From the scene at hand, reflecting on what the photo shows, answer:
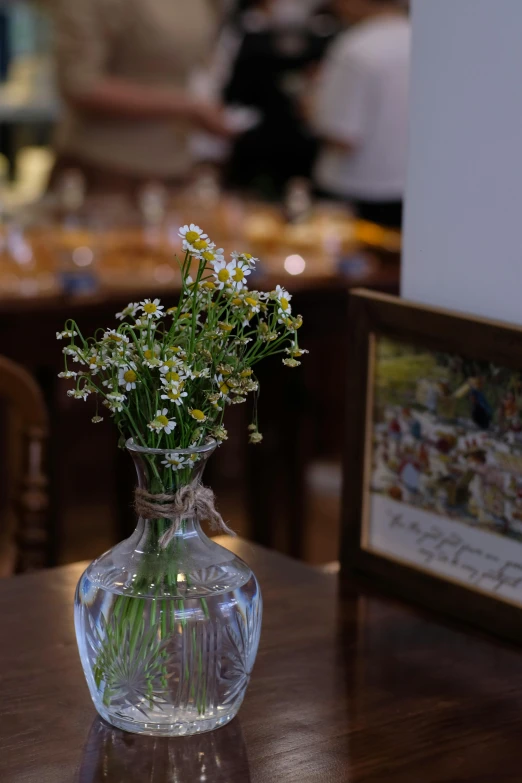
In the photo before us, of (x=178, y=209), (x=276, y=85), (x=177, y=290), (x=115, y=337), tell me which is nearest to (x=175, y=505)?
(x=115, y=337)

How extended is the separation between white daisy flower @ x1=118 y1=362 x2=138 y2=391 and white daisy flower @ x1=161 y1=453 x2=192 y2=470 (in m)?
0.06

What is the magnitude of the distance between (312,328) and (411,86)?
5.73 feet

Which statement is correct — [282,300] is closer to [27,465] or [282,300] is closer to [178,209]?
[27,465]

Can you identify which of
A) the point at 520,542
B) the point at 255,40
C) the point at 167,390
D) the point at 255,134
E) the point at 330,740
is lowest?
the point at 330,740

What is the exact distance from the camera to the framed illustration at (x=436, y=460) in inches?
46.1

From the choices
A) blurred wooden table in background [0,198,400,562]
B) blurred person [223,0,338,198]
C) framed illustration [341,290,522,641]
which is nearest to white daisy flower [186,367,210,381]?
framed illustration [341,290,522,641]

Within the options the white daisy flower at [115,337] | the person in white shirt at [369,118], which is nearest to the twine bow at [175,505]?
the white daisy flower at [115,337]

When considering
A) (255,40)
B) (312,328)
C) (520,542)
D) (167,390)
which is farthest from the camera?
(255,40)

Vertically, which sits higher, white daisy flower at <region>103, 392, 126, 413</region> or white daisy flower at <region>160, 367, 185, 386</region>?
white daisy flower at <region>160, 367, 185, 386</region>

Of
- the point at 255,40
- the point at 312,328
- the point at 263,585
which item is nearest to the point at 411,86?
the point at 263,585

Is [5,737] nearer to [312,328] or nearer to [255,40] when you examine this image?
[312,328]

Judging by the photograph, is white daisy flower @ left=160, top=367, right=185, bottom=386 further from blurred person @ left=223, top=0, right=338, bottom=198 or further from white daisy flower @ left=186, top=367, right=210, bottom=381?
blurred person @ left=223, top=0, right=338, bottom=198

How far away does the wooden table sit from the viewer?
0.89 meters

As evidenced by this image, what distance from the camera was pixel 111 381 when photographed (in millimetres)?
884
